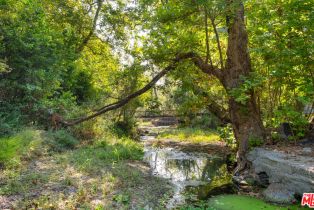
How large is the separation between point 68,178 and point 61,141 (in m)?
3.98

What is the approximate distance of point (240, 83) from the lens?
7.60 metres

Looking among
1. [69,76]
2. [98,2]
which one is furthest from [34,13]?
[98,2]

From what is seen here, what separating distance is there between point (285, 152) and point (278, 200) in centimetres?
147

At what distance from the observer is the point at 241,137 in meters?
7.89

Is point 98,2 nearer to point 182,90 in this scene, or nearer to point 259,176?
point 182,90

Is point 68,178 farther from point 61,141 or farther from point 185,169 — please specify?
point 185,169

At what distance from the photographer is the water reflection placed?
653 cm

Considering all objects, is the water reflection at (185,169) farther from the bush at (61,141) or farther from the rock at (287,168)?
the bush at (61,141)

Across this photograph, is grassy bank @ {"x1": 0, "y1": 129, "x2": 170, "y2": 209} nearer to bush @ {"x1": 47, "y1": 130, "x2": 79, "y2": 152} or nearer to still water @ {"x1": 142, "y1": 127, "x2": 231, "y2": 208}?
bush @ {"x1": 47, "y1": 130, "x2": 79, "y2": 152}

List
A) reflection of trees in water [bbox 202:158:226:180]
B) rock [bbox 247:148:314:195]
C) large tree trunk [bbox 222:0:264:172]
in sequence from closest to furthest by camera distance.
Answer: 1. rock [bbox 247:148:314:195]
2. large tree trunk [bbox 222:0:264:172]
3. reflection of trees in water [bbox 202:158:226:180]

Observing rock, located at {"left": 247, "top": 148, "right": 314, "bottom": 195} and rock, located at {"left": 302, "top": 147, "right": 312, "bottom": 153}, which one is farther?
rock, located at {"left": 302, "top": 147, "right": 312, "bottom": 153}

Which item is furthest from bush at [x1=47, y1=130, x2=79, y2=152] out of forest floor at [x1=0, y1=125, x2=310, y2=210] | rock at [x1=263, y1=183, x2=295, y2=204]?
rock at [x1=263, y1=183, x2=295, y2=204]

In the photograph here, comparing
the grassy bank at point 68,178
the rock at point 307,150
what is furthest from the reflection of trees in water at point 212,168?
the rock at point 307,150

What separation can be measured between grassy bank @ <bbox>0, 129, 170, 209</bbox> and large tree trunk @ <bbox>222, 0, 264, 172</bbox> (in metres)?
2.85
